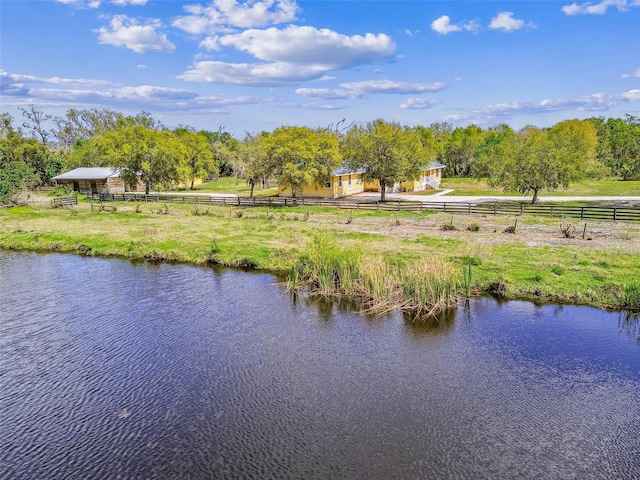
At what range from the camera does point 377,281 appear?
60.1 feet

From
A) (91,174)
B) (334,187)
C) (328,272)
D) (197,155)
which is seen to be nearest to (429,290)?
(328,272)

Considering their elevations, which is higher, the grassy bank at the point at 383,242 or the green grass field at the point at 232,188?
the green grass field at the point at 232,188

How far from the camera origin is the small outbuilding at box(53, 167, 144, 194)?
58.7 m

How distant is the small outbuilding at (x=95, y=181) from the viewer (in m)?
58.7

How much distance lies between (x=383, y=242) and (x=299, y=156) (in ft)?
64.2

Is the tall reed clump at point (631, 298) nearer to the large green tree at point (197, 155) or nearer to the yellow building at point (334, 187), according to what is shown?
the yellow building at point (334, 187)

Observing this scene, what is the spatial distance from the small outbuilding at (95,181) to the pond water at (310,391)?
143 feet

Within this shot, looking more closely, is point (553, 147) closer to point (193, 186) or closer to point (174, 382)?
point (174, 382)

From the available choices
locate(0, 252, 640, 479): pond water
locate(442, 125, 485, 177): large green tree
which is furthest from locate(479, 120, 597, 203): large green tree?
locate(442, 125, 485, 177): large green tree

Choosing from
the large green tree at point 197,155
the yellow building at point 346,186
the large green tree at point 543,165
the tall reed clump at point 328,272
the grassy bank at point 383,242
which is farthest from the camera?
the large green tree at point 197,155

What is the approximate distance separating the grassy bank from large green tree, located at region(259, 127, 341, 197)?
3.62 meters

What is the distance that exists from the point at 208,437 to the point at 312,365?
13.0 ft

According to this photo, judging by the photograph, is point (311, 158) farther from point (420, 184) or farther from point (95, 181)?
point (95, 181)

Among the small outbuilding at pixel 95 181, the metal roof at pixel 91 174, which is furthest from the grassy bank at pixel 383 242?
the small outbuilding at pixel 95 181
